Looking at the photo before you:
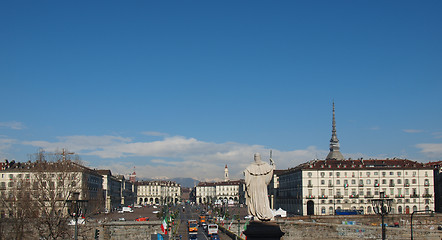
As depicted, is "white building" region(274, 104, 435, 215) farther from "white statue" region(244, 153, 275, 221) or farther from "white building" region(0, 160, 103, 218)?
"white statue" region(244, 153, 275, 221)

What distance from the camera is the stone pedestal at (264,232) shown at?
15469 mm

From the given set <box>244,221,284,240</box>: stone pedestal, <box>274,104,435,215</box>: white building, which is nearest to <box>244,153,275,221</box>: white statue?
<box>244,221,284,240</box>: stone pedestal

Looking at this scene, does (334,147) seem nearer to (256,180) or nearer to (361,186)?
(361,186)

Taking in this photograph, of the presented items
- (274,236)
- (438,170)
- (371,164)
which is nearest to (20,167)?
(371,164)

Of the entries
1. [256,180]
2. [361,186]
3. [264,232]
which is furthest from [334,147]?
[264,232]

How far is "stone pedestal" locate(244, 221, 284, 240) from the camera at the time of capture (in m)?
15.5

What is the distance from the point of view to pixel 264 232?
15.5 meters

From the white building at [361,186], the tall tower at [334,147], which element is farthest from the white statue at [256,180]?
the tall tower at [334,147]

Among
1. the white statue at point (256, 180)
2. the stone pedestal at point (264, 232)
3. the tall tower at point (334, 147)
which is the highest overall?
the tall tower at point (334, 147)

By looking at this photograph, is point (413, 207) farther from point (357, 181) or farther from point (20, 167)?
point (20, 167)

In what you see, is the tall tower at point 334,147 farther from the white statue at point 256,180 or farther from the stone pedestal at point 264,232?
the stone pedestal at point 264,232

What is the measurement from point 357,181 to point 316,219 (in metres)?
24.0

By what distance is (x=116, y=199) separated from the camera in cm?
17725

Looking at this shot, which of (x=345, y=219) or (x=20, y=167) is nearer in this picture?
(x=345, y=219)
